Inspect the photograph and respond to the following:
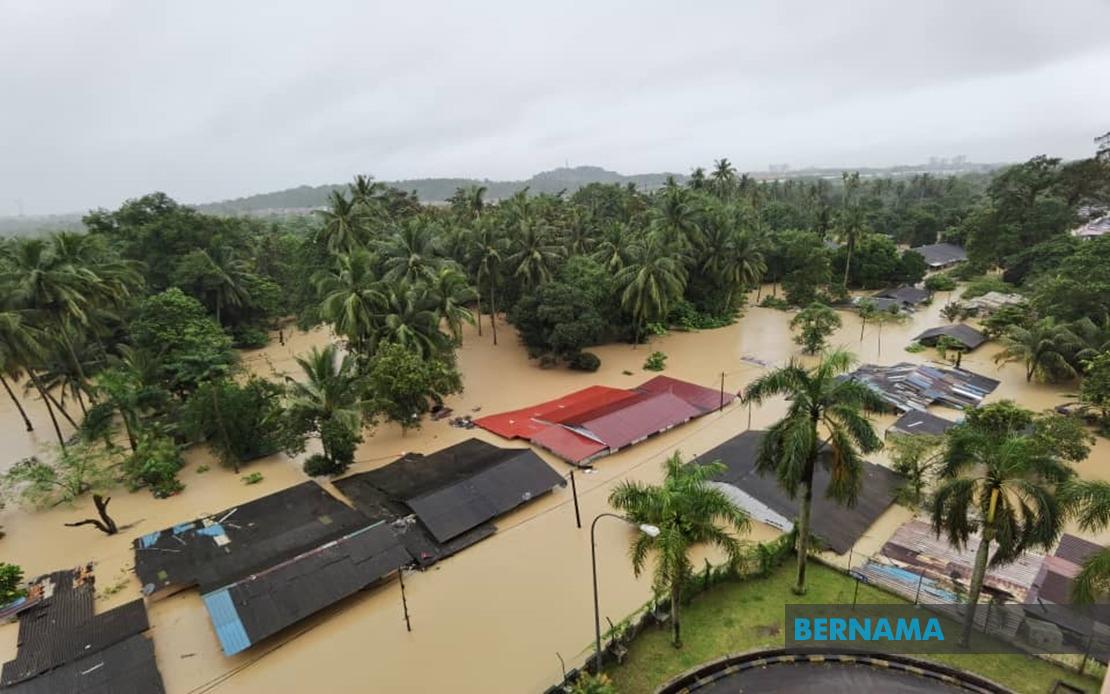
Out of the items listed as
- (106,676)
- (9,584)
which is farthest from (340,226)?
(106,676)

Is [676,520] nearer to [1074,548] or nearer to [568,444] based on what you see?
[568,444]

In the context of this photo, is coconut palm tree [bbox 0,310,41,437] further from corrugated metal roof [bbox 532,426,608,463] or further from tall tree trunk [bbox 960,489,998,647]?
tall tree trunk [bbox 960,489,998,647]

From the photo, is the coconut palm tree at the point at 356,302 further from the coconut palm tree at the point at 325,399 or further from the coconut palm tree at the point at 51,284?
the coconut palm tree at the point at 51,284

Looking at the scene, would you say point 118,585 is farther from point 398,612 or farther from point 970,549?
point 970,549

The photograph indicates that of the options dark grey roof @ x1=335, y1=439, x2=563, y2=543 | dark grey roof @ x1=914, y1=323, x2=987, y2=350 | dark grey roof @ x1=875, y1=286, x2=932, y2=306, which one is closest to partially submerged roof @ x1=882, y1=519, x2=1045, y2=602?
dark grey roof @ x1=335, y1=439, x2=563, y2=543

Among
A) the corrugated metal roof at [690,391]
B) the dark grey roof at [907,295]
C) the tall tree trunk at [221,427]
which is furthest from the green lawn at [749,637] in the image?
the dark grey roof at [907,295]

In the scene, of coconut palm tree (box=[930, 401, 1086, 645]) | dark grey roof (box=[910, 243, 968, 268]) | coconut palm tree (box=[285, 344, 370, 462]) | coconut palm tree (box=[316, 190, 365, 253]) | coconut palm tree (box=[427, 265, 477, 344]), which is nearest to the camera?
coconut palm tree (box=[930, 401, 1086, 645])
